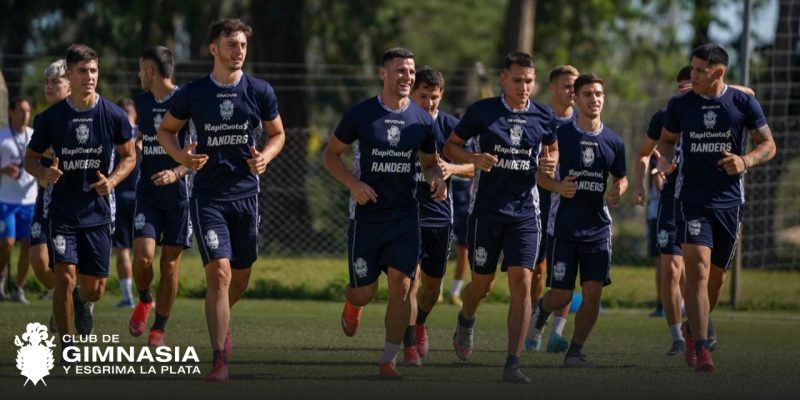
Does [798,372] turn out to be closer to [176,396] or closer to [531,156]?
[531,156]

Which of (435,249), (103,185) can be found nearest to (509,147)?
(435,249)

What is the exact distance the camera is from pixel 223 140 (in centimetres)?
956

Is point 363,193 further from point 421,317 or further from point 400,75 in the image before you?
point 421,317

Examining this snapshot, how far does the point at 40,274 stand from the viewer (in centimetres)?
1196

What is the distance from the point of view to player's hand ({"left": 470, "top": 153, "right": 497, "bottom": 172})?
9.84 m

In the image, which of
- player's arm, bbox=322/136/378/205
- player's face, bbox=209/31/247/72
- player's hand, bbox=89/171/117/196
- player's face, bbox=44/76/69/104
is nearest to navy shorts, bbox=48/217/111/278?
player's hand, bbox=89/171/117/196

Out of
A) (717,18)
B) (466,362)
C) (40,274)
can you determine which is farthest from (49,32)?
(466,362)

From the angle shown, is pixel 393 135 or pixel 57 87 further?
pixel 57 87

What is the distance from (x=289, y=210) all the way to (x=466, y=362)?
12183 mm

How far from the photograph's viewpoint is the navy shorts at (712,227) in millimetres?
10484

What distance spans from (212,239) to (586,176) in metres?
3.07

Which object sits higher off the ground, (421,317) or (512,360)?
(421,317)

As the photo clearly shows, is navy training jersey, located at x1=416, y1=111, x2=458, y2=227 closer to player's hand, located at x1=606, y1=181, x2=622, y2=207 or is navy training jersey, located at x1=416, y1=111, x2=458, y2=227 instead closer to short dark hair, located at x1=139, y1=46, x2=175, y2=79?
player's hand, located at x1=606, y1=181, x2=622, y2=207

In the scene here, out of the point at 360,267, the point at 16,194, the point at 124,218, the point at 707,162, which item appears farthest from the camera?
the point at 16,194
